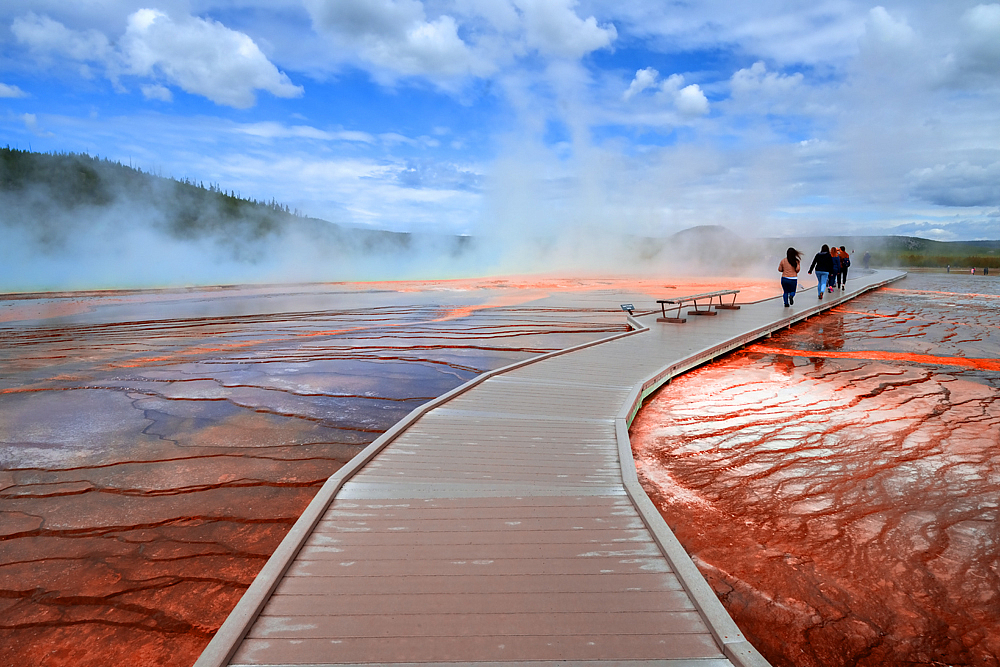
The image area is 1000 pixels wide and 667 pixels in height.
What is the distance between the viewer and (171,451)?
16.8ft

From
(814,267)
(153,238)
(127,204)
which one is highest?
(127,204)

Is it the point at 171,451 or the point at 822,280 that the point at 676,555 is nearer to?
the point at 171,451

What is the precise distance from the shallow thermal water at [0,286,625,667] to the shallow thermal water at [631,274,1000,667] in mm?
2842

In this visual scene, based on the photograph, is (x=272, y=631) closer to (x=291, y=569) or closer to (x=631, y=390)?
(x=291, y=569)

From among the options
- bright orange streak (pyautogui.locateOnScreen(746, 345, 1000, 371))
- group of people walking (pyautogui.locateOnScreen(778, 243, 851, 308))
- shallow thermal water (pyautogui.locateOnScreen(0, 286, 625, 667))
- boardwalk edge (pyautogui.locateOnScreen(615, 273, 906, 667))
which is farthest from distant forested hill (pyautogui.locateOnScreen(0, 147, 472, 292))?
boardwalk edge (pyautogui.locateOnScreen(615, 273, 906, 667))

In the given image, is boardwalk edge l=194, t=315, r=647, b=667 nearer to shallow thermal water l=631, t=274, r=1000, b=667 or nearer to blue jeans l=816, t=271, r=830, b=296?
shallow thermal water l=631, t=274, r=1000, b=667

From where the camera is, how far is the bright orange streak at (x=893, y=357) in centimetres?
815

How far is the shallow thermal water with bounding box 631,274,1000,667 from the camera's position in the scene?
269cm

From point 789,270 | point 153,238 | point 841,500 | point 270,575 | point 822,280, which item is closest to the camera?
point 270,575

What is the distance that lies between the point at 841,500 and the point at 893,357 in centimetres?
608

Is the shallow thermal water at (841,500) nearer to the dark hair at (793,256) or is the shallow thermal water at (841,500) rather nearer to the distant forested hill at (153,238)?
the dark hair at (793,256)

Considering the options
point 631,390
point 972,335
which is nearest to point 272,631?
point 631,390

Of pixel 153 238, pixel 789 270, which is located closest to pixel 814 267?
pixel 789 270

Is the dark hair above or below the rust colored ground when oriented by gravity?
above
